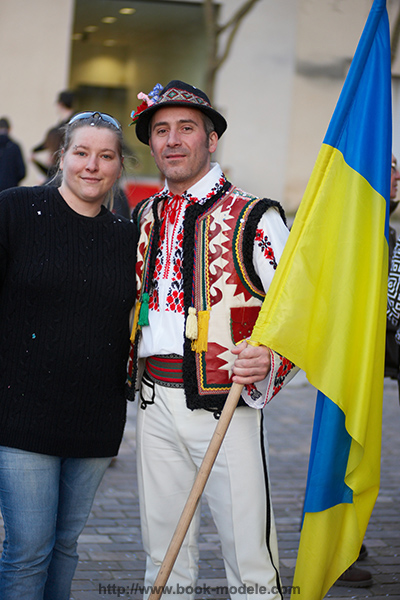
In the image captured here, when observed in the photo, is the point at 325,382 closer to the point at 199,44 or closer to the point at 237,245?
the point at 237,245

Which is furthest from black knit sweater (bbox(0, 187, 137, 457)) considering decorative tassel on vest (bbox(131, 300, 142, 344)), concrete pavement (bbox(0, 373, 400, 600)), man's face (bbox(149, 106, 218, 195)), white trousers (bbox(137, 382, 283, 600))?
A: concrete pavement (bbox(0, 373, 400, 600))

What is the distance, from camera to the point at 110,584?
3.91m

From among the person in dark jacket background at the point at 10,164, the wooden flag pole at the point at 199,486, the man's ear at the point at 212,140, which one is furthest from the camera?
the person in dark jacket background at the point at 10,164

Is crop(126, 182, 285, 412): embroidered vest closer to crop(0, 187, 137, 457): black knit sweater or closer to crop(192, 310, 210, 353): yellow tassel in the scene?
crop(192, 310, 210, 353): yellow tassel

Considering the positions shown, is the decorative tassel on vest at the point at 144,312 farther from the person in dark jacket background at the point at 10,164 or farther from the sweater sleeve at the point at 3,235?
the person in dark jacket background at the point at 10,164

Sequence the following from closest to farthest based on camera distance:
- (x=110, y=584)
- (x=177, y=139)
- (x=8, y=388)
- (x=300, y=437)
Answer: (x=8, y=388) < (x=177, y=139) < (x=110, y=584) < (x=300, y=437)

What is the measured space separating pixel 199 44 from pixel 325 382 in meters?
9.37

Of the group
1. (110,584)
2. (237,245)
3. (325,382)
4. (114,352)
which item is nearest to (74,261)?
(114,352)

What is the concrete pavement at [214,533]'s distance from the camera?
399 centimetres

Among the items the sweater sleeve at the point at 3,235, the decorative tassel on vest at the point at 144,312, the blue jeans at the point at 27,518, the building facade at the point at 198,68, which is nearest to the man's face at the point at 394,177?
the decorative tassel on vest at the point at 144,312

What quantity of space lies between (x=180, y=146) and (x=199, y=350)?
32.0 inches

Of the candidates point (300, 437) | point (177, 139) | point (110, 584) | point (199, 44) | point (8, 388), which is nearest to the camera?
point (8, 388)

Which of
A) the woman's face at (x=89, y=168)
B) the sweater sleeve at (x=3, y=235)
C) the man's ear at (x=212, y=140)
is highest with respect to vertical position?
the man's ear at (x=212, y=140)

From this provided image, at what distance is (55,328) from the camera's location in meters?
2.92
